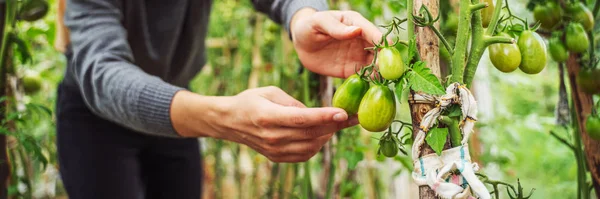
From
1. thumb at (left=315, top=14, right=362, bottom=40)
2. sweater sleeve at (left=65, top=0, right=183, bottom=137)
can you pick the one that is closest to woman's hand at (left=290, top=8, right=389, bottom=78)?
thumb at (left=315, top=14, right=362, bottom=40)

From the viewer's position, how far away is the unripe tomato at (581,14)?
96 centimetres

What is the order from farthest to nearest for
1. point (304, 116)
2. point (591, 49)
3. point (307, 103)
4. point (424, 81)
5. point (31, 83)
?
1. point (31, 83)
2. point (307, 103)
3. point (591, 49)
4. point (304, 116)
5. point (424, 81)

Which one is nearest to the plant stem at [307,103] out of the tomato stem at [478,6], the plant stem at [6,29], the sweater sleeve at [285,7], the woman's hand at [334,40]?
the sweater sleeve at [285,7]

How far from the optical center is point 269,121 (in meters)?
0.69

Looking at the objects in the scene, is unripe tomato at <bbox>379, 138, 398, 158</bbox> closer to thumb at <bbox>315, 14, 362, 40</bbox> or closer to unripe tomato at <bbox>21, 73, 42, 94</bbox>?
thumb at <bbox>315, 14, 362, 40</bbox>

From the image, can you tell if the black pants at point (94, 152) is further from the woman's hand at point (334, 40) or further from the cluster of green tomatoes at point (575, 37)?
the cluster of green tomatoes at point (575, 37)

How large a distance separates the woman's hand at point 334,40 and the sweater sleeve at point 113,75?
216 mm

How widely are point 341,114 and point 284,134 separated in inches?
3.8

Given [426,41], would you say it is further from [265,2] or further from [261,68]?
[261,68]

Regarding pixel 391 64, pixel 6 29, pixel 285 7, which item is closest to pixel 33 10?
pixel 6 29

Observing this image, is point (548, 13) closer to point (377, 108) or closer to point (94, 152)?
point (377, 108)

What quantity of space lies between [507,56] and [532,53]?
4 centimetres

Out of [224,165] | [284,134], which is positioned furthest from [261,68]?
[284,134]

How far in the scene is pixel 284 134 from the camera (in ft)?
2.31
